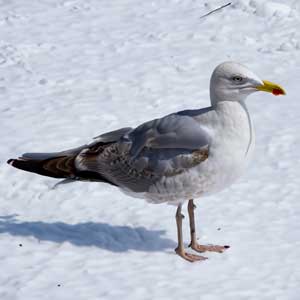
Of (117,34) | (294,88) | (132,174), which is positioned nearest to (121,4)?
(117,34)

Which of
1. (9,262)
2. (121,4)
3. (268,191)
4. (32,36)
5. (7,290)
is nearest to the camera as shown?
(7,290)

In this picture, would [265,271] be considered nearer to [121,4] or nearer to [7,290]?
[7,290]

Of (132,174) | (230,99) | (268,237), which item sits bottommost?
(268,237)

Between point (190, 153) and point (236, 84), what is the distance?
0.70m

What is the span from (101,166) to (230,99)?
128 centimetres

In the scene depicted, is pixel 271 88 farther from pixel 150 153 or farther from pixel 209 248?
pixel 209 248

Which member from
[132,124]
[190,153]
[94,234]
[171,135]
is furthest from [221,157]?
[132,124]

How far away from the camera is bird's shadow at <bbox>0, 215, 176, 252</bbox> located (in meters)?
7.38

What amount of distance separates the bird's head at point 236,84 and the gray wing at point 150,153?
33cm

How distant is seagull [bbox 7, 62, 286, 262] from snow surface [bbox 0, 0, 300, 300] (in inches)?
19.4

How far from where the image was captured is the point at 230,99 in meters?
6.89

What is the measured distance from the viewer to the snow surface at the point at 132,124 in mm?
6773

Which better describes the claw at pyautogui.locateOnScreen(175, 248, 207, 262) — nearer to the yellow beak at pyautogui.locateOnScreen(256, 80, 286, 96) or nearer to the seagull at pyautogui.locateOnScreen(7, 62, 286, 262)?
the seagull at pyautogui.locateOnScreen(7, 62, 286, 262)

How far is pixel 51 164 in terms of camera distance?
7367 mm
